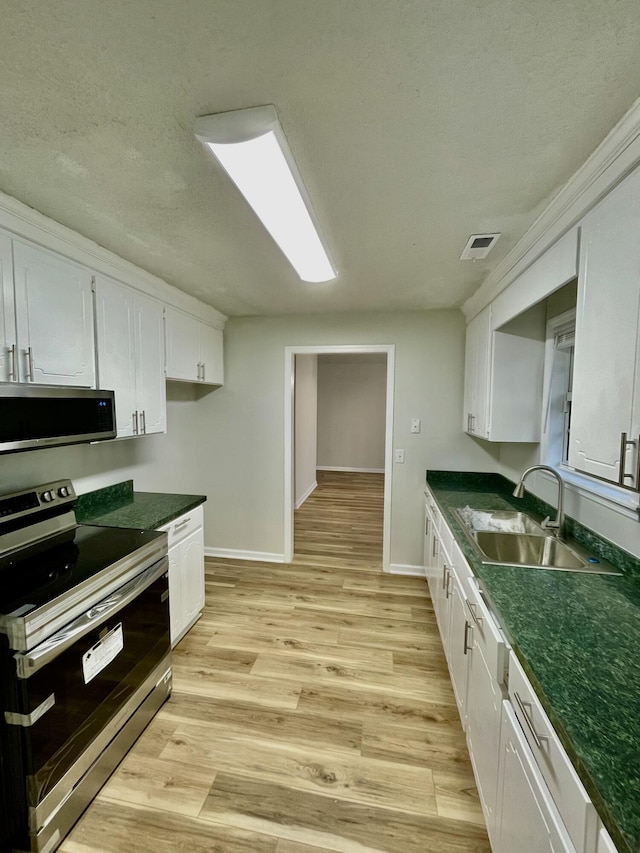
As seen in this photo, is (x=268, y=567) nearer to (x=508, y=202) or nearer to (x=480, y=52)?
(x=508, y=202)

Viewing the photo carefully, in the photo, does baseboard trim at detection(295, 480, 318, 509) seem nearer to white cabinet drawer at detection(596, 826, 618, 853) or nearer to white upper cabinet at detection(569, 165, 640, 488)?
white upper cabinet at detection(569, 165, 640, 488)

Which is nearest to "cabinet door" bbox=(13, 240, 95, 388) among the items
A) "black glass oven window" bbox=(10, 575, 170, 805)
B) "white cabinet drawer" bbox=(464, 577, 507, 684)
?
"black glass oven window" bbox=(10, 575, 170, 805)

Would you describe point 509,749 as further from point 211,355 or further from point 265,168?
point 211,355

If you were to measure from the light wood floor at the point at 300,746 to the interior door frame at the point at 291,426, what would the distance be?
0.70 meters

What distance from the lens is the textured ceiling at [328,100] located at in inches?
30.1

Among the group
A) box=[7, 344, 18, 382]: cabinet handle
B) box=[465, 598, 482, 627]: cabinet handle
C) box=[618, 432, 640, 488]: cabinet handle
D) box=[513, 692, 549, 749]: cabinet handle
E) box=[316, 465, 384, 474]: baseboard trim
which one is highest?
box=[7, 344, 18, 382]: cabinet handle

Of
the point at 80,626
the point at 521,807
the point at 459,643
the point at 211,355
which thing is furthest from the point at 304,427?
the point at 521,807

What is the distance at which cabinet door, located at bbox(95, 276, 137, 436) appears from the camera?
1958 millimetres

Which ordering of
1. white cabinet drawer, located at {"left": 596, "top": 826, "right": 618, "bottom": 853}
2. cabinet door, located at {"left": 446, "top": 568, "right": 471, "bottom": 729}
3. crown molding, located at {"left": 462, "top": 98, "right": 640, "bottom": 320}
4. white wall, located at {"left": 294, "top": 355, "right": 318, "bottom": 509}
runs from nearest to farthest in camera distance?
1. white cabinet drawer, located at {"left": 596, "top": 826, "right": 618, "bottom": 853}
2. crown molding, located at {"left": 462, "top": 98, "right": 640, "bottom": 320}
3. cabinet door, located at {"left": 446, "top": 568, "right": 471, "bottom": 729}
4. white wall, located at {"left": 294, "top": 355, "right": 318, "bottom": 509}

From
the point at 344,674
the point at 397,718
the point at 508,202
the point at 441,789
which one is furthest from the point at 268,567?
the point at 508,202

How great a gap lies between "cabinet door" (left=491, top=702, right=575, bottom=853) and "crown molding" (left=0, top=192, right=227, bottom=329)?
2548 millimetres

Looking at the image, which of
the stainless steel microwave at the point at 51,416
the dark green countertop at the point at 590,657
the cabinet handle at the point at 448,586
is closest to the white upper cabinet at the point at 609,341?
the dark green countertop at the point at 590,657

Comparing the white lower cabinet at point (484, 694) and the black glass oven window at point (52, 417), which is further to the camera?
the black glass oven window at point (52, 417)

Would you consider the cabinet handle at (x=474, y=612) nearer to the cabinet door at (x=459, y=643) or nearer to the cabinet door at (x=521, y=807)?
the cabinet door at (x=459, y=643)
